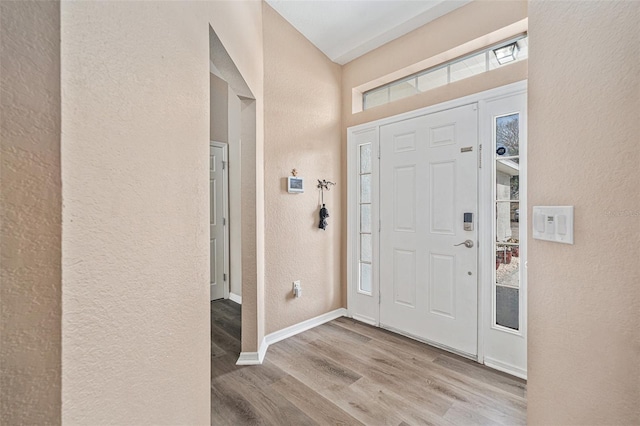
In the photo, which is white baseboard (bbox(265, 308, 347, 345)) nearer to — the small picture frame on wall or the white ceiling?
the small picture frame on wall

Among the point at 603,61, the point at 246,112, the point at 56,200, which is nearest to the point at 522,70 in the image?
the point at 603,61

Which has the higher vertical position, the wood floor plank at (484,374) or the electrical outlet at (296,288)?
the electrical outlet at (296,288)

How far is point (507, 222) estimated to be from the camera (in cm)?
210

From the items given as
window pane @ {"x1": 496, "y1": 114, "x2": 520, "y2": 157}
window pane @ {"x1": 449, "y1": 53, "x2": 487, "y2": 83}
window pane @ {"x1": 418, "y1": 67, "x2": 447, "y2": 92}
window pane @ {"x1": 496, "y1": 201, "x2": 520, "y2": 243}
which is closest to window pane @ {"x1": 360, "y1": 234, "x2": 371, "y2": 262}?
window pane @ {"x1": 496, "y1": 201, "x2": 520, "y2": 243}

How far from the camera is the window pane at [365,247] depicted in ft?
9.76

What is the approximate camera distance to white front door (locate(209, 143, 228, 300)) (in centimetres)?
377

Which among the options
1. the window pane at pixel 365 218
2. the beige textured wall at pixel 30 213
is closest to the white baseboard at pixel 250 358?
the window pane at pixel 365 218

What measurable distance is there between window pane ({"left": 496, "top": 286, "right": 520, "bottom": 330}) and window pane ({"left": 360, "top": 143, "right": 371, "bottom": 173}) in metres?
1.56

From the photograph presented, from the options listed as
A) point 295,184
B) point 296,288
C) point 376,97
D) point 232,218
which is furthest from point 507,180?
point 232,218

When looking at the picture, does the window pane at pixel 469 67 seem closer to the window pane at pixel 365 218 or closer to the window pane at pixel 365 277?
the window pane at pixel 365 218

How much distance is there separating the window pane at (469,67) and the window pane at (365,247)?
1627 millimetres

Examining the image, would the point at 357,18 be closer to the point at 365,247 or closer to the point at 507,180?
the point at 507,180

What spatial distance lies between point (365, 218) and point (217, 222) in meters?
2.03

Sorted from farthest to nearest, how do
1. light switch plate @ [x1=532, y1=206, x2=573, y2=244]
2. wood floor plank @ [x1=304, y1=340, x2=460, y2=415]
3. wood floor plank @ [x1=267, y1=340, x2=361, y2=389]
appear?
wood floor plank @ [x1=267, y1=340, x2=361, y2=389] < wood floor plank @ [x1=304, y1=340, x2=460, y2=415] < light switch plate @ [x1=532, y1=206, x2=573, y2=244]
